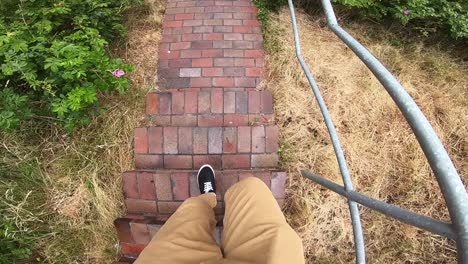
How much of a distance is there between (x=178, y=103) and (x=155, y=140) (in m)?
0.28

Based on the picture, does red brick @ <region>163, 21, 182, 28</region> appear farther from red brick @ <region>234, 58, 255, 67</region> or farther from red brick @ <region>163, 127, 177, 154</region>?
red brick @ <region>163, 127, 177, 154</region>

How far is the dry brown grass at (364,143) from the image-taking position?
2086mm

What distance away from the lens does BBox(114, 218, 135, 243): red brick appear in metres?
2.09

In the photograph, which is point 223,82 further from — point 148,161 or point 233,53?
point 148,161

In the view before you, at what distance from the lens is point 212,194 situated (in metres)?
1.95

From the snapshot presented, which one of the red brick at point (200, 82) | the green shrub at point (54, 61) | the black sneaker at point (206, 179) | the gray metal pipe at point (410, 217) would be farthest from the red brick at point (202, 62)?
the gray metal pipe at point (410, 217)

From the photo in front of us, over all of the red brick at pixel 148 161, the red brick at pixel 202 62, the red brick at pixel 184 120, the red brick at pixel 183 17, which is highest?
the red brick at pixel 183 17

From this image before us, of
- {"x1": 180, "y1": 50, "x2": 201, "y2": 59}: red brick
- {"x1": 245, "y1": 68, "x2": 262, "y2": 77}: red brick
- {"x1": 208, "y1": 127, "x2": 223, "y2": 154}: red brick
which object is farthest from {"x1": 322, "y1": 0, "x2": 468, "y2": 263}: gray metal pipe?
{"x1": 180, "y1": 50, "x2": 201, "y2": 59}: red brick

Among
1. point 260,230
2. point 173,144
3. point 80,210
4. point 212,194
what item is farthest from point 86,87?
point 260,230

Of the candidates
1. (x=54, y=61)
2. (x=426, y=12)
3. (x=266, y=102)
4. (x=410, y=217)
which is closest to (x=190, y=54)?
(x=266, y=102)

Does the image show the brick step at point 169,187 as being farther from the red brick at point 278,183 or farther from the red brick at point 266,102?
the red brick at point 266,102

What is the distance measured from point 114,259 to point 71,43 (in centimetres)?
133

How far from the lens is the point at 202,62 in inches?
97.0

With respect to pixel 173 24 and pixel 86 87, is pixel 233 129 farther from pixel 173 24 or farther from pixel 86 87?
pixel 173 24
